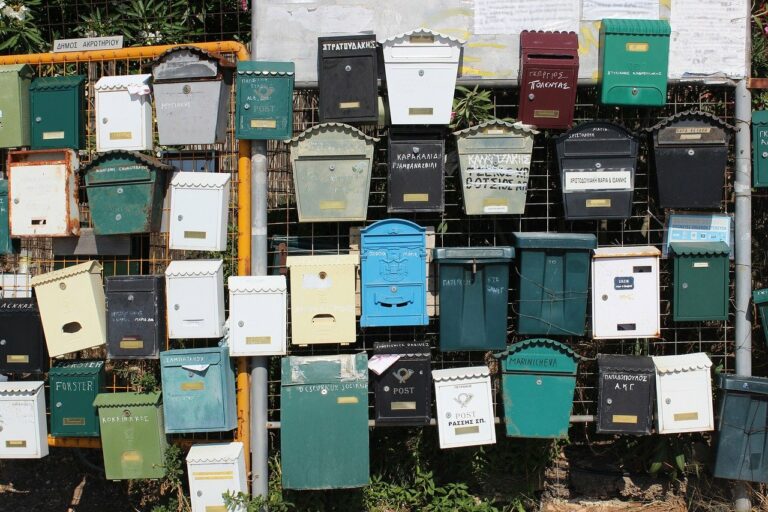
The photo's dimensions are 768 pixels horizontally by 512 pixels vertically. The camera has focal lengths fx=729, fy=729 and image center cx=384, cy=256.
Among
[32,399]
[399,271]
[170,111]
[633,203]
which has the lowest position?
[32,399]

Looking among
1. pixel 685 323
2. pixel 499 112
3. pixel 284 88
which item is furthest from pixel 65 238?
pixel 685 323

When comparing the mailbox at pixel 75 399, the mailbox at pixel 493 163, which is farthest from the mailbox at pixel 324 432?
the mailbox at pixel 493 163

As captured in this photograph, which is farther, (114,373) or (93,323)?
(114,373)

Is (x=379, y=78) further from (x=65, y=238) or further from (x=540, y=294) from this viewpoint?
(x=65, y=238)

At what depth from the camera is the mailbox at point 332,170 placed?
4.32 metres

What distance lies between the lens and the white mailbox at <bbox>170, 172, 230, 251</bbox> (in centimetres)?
438

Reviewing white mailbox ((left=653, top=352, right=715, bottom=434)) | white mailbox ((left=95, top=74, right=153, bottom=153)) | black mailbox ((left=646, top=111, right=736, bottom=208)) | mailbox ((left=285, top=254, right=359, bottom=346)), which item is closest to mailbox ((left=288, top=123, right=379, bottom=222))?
mailbox ((left=285, top=254, right=359, bottom=346))

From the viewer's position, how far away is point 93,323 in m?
4.50

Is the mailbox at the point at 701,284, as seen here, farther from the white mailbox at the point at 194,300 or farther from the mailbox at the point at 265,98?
the white mailbox at the point at 194,300

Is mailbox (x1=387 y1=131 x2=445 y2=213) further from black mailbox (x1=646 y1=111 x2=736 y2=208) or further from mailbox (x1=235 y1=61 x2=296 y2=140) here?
black mailbox (x1=646 y1=111 x2=736 y2=208)

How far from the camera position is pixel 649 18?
4496mm

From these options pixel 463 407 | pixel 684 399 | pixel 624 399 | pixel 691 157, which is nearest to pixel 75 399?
pixel 463 407

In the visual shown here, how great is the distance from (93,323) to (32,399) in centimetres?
59

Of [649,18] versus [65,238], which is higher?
[649,18]
